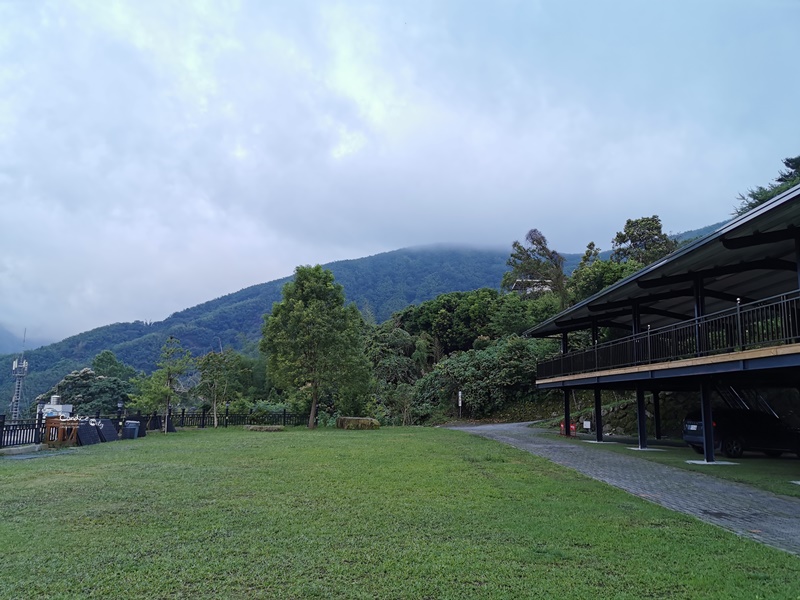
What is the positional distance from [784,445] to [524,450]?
6.35 m

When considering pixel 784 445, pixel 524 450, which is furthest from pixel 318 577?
pixel 784 445

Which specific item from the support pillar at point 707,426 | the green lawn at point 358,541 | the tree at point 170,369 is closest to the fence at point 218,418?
the tree at point 170,369

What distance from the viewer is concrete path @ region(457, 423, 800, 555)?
6080 mm

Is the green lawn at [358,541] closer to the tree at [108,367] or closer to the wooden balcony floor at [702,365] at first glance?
the wooden balcony floor at [702,365]

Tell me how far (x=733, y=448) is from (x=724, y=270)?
4789mm

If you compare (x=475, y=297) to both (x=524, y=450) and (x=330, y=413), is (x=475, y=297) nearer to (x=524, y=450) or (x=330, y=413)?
(x=330, y=413)

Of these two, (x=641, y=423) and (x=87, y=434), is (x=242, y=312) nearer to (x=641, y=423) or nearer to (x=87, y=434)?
(x=87, y=434)

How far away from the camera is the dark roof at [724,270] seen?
9.18 metres

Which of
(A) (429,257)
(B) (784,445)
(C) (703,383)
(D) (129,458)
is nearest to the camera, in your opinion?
(D) (129,458)

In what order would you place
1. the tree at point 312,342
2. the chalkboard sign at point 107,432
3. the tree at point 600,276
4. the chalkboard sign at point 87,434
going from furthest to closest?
the tree at point 600,276
the tree at point 312,342
the chalkboard sign at point 107,432
the chalkboard sign at point 87,434

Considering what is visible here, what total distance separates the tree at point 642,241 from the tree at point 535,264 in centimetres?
480

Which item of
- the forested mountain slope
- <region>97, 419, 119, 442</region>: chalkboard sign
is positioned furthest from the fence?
the forested mountain slope

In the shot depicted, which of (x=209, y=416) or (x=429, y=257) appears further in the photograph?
(x=429, y=257)

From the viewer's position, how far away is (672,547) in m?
5.03
